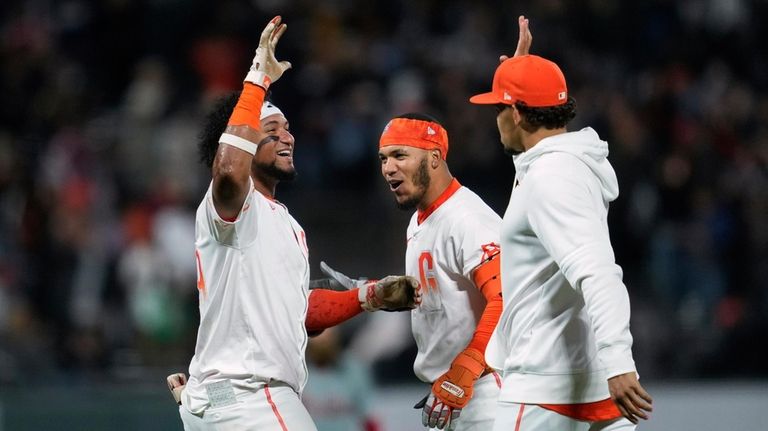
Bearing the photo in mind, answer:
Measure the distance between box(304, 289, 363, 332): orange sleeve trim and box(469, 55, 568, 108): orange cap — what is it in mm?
1435

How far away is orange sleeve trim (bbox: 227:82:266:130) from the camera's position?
201 inches

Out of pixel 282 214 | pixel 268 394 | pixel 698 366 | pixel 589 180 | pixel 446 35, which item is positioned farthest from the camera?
pixel 446 35

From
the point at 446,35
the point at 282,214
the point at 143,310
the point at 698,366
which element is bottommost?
the point at 698,366

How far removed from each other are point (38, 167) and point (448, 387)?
7.53m

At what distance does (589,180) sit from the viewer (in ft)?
16.0

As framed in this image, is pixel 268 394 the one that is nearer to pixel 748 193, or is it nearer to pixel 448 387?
pixel 448 387

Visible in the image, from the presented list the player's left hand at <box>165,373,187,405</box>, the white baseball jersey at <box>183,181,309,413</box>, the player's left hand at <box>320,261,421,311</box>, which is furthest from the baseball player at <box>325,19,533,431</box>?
the player's left hand at <box>165,373,187,405</box>

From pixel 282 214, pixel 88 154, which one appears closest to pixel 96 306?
pixel 88 154

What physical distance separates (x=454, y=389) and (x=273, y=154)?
1348 mm

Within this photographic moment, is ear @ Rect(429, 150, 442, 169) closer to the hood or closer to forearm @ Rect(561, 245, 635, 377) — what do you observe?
the hood

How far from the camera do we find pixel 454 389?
564 centimetres

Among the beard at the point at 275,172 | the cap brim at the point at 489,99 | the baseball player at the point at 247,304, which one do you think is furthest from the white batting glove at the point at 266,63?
the cap brim at the point at 489,99

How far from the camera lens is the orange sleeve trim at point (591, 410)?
489 cm

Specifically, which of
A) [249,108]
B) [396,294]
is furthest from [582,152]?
[249,108]
